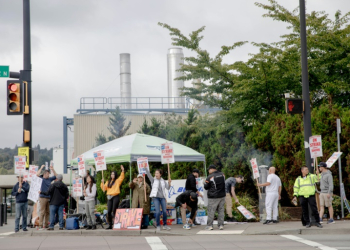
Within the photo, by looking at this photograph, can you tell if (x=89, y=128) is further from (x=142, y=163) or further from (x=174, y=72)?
(x=142, y=163)

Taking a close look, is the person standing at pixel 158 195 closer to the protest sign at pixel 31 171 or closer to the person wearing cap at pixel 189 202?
the person wearing cap at pixel 189 202

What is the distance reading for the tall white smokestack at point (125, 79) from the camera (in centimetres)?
5372

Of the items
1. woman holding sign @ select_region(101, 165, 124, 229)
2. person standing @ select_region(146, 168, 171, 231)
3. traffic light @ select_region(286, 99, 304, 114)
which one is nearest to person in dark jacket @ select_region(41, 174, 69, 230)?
woman holding sign @ select_region(101, 165, 124, 229)

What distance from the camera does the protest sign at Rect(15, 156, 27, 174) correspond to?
17.4 m

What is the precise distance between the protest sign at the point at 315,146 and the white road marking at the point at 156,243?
5.16 meters

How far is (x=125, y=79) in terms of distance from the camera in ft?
177

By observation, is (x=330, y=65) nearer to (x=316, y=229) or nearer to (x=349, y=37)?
(x=349, y=37)

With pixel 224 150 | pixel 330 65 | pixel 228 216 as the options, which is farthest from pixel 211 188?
pixel 330 65

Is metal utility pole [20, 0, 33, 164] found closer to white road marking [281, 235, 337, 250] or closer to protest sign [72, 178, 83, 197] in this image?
protest sign [72, 178, 83, 197]

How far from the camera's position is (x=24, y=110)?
17.0m

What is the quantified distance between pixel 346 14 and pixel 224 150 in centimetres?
751

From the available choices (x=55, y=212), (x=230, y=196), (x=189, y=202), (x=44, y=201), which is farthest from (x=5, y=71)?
(x=230, y=196)

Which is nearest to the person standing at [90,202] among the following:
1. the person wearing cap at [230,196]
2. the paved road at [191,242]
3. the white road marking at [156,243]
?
the paved road at [191,242]

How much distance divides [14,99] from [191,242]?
681cm
